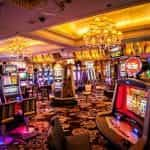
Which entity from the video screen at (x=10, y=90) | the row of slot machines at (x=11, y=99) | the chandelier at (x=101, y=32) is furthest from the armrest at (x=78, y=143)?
the video screen at (x=10, y=90)

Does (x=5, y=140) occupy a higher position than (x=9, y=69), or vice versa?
(x=9, y=69)

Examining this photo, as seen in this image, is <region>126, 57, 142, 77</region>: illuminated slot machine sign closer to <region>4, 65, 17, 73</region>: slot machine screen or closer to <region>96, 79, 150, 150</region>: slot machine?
<region>96, 79, 150, 150</region>: slot machine

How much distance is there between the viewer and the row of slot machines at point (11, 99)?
17.1 feet

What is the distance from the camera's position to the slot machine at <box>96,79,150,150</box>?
8.75 feet

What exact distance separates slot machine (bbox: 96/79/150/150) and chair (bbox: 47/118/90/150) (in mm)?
391

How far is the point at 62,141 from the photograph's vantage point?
2.83m

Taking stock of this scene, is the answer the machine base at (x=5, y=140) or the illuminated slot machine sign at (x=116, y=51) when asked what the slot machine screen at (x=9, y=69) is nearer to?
the machine base at (x=5, y=140)

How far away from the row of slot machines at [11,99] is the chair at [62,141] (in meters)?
2.45

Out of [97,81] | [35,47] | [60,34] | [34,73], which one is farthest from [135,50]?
[97,81]

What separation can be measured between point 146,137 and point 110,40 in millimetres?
4536

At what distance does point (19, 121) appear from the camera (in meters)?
5.87

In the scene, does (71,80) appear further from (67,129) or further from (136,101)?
(136,101)

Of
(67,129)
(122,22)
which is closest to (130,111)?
(67,129)

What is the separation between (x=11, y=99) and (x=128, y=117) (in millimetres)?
4838
